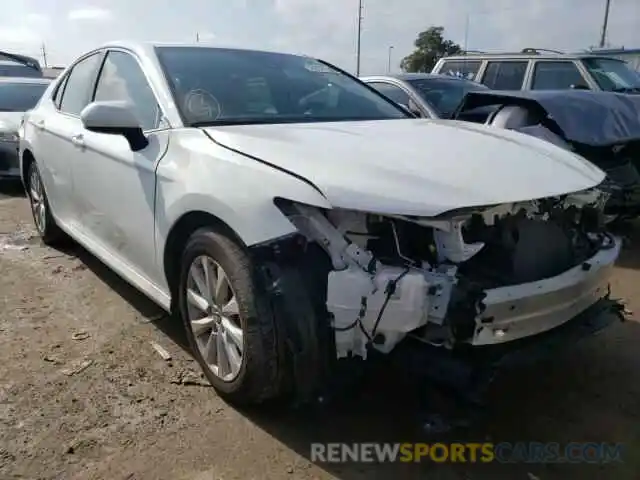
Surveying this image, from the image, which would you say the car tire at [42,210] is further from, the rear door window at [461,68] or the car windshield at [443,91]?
the rear door window at [461,68]

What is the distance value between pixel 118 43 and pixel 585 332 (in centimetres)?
303

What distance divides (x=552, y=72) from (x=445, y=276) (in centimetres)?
624

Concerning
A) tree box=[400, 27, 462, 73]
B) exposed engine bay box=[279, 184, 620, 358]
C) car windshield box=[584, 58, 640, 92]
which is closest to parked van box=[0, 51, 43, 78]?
car windshield box=[584, 58, 640, 92]

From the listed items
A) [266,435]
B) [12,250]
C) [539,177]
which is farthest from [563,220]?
[12,250]

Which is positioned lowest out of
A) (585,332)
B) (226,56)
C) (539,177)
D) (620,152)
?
(585,332)

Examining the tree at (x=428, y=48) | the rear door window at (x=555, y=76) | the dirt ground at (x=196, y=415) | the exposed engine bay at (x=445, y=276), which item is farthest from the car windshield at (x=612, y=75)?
the tree at (x=428, y=48)

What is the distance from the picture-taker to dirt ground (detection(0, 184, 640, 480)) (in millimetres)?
2336

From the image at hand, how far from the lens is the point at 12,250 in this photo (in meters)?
5.05

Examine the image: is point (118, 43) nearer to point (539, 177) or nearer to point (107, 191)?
point (107, 191)

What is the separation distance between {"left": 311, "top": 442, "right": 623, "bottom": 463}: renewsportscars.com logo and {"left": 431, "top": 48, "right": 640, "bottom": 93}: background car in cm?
556

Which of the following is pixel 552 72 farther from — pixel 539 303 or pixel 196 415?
pixel 196 415

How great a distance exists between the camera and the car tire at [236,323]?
2.37 meters

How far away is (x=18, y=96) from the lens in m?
8.79

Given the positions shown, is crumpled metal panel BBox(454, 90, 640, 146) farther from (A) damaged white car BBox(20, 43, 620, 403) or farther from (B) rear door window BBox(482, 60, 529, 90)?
(B) rear door window BBox(482, 60, 529, 90)
